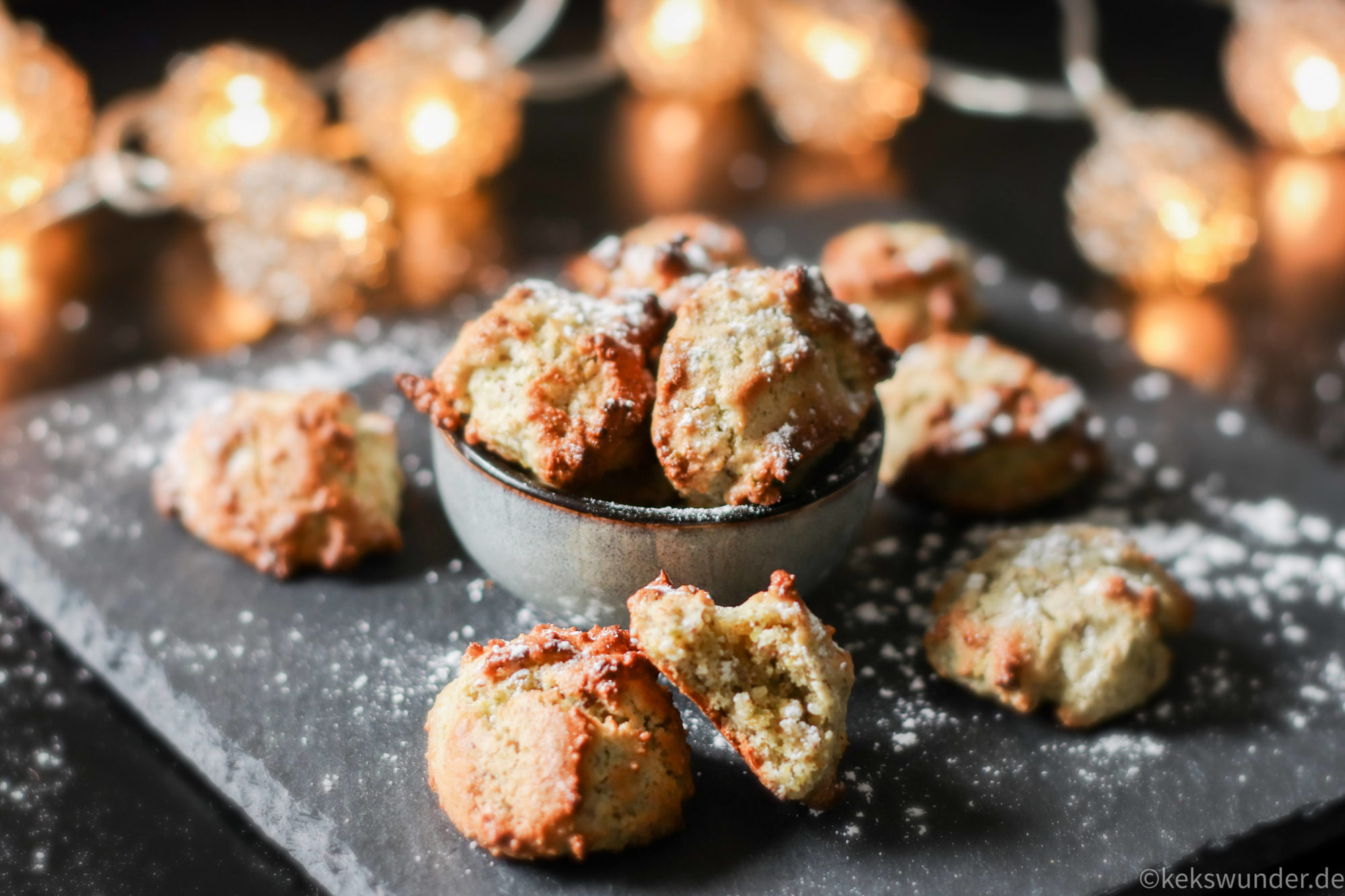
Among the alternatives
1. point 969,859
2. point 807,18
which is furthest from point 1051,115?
point 969,859

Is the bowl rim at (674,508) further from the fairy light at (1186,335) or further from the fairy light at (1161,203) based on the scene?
the fairy light at (1161,203)

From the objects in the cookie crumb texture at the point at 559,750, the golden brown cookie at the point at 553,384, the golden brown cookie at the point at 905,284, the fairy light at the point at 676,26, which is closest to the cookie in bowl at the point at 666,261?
the golden brown cookie at the point at 553,384

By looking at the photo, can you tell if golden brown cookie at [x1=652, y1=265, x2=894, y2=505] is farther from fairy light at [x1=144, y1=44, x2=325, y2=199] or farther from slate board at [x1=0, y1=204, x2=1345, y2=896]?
fairy light at [x1=144, y1=44, x2=325, y2=199]

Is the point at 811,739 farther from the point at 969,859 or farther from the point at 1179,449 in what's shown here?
the point at 1179,449

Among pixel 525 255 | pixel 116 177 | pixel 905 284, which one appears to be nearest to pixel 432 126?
pixel 525 255

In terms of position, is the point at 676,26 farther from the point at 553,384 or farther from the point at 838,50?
the point at 553,384

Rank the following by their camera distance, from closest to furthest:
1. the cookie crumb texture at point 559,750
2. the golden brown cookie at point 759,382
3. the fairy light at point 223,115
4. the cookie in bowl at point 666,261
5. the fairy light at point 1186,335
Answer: the cookie crumb texture at point 559,750
the golden brown cookie at point 759,382
the cookie in bowl at point 666,261
the fairy light at point 1186,335
the fairy light at point 223,115

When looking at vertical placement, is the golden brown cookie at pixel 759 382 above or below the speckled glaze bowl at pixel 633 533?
above
